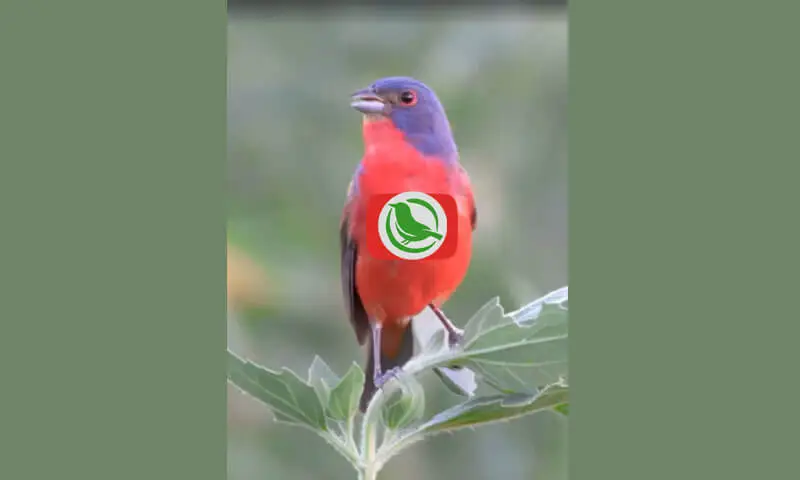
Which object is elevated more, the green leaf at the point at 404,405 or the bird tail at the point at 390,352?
the bird tail at the point at 390,352

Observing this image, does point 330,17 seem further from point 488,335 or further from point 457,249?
point 488,335

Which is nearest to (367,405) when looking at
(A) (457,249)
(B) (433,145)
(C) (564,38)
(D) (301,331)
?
(D) (301,331)

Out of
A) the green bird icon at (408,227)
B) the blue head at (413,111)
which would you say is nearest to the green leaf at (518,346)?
the green bird icon at (408,227)

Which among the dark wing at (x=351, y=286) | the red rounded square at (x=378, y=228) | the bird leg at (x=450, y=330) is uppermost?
the red rounded square at (x=378, y=228)

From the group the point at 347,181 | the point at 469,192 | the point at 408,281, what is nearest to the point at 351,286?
the point at 408,281

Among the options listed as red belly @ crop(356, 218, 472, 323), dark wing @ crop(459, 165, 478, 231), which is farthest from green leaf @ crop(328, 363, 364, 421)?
dark wing @ crop(459, 165, 478, 231)

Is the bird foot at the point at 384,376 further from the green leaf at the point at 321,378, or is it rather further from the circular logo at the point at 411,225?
the circular logo at the point at 411,225

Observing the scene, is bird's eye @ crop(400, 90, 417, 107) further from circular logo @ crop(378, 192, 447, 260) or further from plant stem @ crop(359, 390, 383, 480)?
plant stem @ crop(359, 390, 383, 480)
